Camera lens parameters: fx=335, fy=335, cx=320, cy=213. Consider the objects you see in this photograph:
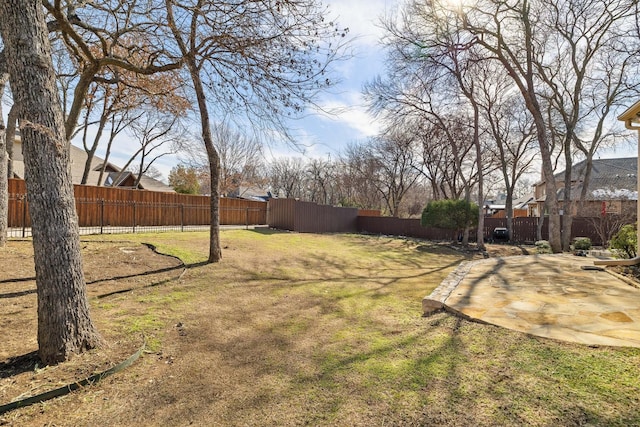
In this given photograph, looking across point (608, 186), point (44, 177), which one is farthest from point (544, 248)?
point (608, 186)

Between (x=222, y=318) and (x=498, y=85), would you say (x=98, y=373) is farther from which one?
(x=498, y=85)

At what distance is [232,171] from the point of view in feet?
96.9

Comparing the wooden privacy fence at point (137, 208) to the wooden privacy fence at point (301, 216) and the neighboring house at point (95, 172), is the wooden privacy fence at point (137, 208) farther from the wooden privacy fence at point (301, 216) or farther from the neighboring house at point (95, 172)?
the neighboring house at point (95, 172)

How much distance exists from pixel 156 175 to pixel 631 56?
3841cm

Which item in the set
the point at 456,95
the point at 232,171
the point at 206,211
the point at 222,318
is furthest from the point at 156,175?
the point at 222,318

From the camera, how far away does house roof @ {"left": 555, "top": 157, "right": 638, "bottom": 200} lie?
21375mm

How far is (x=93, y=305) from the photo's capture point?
4.02m

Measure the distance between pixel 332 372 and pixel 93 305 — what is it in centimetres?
313

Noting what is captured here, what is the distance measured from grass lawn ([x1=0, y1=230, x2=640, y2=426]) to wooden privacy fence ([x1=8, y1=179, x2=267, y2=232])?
8.66m

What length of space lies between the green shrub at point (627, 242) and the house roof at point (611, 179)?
16.6 meters

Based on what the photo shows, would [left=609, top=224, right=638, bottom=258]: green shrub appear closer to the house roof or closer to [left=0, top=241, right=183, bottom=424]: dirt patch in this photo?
[left=0, top=241, right=183, bottom=424]: dirt patch

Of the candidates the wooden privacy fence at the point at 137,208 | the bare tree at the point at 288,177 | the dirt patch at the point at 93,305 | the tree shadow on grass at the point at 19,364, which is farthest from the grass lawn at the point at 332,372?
the bare tree at the point at 288,177

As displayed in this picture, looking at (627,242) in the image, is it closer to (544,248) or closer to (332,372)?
(544,248)

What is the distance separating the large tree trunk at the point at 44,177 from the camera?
254 centimetres
